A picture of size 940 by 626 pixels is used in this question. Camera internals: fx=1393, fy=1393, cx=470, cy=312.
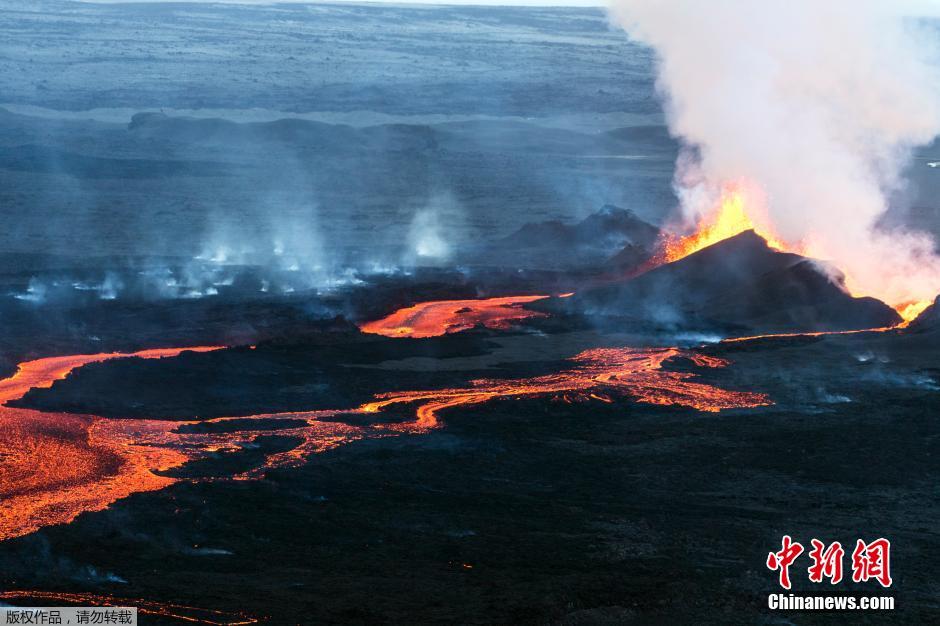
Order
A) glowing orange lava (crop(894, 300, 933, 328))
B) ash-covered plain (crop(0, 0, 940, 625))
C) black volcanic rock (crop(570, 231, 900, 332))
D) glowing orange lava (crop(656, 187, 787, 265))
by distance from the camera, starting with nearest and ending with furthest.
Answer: ash-covered plain (crop(0, 0, 940, 625)) < black volcanic rock (crop(570, 231, 900, 332)) < glowing orange lava (crop(894, 300, 933, 328)) < glowing orange lava (crop(656, 187, 787, 265))

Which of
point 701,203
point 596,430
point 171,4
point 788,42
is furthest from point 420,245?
point 171,4

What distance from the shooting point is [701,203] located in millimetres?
47906

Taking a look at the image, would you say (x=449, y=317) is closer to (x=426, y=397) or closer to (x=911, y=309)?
(x=426, y=397)

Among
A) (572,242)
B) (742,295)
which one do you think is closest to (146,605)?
(742,295)

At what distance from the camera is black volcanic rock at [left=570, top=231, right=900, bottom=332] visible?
3503 centimetres

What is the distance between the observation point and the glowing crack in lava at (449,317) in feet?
113

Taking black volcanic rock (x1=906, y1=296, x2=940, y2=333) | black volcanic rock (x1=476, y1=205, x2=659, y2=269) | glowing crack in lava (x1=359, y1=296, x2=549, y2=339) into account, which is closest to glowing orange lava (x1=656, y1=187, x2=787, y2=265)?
black volcanic rock (x1=476, y1=205, x2=659, y2=269)

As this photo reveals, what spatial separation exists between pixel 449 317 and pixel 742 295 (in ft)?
25.5

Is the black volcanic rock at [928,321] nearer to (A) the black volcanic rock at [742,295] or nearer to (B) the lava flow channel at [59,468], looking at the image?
(A) the black volcanic rock at [742,295]

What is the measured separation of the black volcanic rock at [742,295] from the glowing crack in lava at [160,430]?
4.10 meters

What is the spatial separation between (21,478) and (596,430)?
1017cm

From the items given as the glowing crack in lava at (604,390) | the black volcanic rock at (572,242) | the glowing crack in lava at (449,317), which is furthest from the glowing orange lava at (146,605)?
the black volcanic rock at (572,242)

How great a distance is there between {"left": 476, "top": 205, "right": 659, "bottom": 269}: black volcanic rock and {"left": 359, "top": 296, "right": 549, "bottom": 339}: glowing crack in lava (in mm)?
7894

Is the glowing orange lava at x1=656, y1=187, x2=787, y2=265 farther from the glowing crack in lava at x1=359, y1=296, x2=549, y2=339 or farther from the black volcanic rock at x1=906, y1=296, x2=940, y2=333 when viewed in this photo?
the black volcanic rock at x1=906, y1=296, x2=940, y2=333
